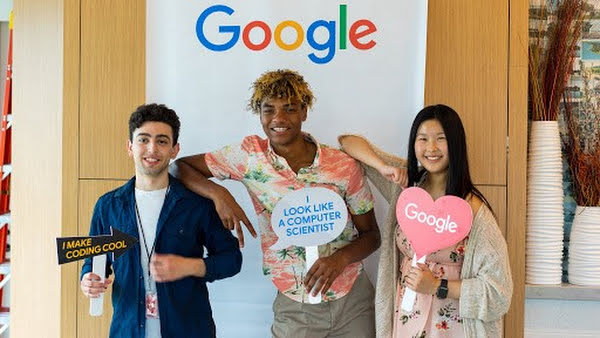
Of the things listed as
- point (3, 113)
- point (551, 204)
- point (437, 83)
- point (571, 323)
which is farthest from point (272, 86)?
point (3, 113)

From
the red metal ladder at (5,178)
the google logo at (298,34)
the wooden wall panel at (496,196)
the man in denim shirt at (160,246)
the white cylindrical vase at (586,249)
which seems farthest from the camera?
the red metal ladder at (5,178)

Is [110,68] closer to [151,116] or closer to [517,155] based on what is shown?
[151,116]

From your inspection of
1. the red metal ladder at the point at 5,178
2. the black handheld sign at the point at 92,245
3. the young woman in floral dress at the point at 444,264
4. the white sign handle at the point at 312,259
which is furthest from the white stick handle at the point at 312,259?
the red metal ladder at the point at 5,178

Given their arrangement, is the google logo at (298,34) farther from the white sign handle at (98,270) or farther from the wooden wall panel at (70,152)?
the white sign handle at (98,270)

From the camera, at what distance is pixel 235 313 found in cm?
249

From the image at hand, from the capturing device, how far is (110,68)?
102 inches

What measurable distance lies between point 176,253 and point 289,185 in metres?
0.47

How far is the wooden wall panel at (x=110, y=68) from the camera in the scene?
2.58 metres

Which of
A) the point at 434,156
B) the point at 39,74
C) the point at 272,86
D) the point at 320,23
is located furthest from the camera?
the point at 39,74

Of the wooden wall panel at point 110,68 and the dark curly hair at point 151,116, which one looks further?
the wooden wall panel at point 110,68

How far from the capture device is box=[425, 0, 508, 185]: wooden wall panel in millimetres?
2508

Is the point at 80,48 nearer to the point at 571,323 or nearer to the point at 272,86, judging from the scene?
the point at 272,86

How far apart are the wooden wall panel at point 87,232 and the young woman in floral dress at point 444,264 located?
4.03 feet

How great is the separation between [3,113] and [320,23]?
2.70 meters
